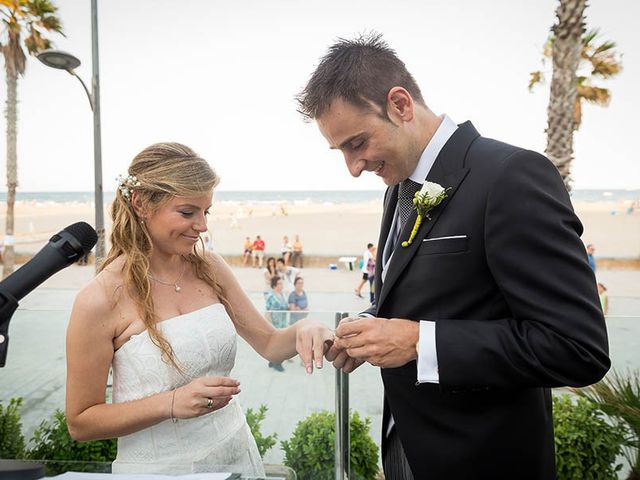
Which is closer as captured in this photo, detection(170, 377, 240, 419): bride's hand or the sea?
detection(170, 377, 240, 419): bride's hand

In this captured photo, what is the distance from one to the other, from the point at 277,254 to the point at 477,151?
99.3 ft

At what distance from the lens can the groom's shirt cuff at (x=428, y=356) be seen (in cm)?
130

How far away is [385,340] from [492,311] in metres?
0.29

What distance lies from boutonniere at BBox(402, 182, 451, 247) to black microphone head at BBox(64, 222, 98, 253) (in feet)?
2.66

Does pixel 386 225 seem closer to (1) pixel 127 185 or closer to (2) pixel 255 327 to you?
(2) pixel 255 327

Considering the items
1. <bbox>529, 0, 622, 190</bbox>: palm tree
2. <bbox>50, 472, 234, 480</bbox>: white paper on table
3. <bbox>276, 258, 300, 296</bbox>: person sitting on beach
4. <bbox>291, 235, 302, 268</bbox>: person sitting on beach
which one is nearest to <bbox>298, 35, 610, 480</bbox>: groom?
<bbox>50, 472, 234, 480</bbox>: white paper on table

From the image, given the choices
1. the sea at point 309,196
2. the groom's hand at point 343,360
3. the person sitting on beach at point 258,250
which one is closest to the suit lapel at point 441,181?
the groom's hand at point 343,360

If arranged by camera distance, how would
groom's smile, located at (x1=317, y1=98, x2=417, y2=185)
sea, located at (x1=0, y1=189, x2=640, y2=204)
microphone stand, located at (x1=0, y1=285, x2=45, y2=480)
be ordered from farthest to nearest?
sea, located at (x1=0, y1=189, x2=640, y2=204) → groom's smile, located at (x1=317, y1=98, x2=417, y2=185) → microphone stand, located at (x1=0, y1=285, x2=45, y2=480)

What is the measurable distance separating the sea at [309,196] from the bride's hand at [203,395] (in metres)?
48.2

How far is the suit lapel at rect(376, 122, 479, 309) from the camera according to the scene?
1435 millimetres

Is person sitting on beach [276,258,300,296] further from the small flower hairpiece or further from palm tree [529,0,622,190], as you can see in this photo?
the small flower hairpiece

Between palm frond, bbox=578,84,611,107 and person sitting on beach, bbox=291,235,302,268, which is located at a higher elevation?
palm frond, bbox=578,84,611,107

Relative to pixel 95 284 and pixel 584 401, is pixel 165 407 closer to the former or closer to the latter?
pixel 95 284

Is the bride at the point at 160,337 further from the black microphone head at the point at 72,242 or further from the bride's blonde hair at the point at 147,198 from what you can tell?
the black microphone head at the point at 72,242
